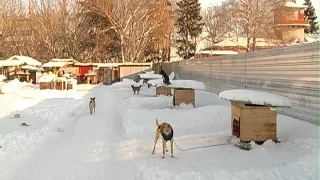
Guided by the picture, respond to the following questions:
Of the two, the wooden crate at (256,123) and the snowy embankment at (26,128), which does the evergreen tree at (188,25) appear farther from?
the wooden crate at (256,123)

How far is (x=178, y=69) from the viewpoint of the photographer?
36031 millimetres

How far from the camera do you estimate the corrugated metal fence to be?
9.95 metres

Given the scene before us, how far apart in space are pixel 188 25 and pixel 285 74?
172ft

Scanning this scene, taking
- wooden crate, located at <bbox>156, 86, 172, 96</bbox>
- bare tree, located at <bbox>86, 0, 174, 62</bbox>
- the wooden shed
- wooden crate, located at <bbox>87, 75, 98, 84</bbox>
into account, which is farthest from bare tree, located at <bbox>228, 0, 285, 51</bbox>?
the wooden shed

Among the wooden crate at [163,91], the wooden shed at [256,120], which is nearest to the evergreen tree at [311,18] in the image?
the wooden crate at [163,91]

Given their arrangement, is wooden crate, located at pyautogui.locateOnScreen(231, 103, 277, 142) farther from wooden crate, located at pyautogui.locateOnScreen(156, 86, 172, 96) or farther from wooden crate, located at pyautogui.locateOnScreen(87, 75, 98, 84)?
wooden crate, located at pyautogui.locateOnScreen(87, 75, 98, 84)

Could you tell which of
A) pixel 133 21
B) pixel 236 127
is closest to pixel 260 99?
pixel 236 127

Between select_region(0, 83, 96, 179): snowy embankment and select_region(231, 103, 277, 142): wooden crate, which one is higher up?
select_region(231, 103, 277, 142): wooden crate

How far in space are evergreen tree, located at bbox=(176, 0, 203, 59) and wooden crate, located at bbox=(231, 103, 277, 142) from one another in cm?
5483

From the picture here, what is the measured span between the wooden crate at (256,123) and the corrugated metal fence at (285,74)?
144 centimetres

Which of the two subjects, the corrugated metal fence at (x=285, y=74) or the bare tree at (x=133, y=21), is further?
the bare tree at (x=133, y=21)

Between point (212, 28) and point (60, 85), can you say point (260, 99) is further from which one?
point (212, 28)

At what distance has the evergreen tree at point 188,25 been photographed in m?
63.2

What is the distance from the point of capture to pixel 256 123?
8.95 metres
